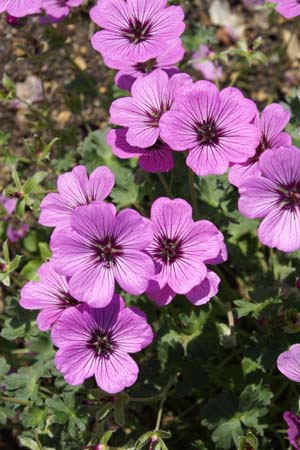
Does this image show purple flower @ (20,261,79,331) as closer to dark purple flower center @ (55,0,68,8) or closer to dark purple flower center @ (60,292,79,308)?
dark purple flower center @ (60,292,79,308)

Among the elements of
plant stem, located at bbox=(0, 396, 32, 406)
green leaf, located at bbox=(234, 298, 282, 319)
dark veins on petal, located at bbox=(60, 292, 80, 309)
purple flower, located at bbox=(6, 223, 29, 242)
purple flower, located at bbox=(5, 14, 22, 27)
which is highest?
purple flower, located at bbox=(5, 14, 22, 27)

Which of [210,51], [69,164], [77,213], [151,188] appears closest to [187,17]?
[210,51]

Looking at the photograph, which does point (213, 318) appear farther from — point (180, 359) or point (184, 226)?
point (184, 226)

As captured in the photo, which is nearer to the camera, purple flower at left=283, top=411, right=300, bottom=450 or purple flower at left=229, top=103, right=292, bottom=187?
purple flower at left=229, top=103, right=292, bottom=187

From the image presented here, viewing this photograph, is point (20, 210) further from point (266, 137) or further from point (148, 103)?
point (266, 137)

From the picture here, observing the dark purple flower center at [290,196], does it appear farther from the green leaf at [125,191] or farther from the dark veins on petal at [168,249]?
the green leaf at [125,191]

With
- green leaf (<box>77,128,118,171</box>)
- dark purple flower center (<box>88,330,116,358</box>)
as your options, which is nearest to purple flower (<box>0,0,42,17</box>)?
green leaf (<box>77,128,118,171</box>)

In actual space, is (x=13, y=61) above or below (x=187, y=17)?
below
